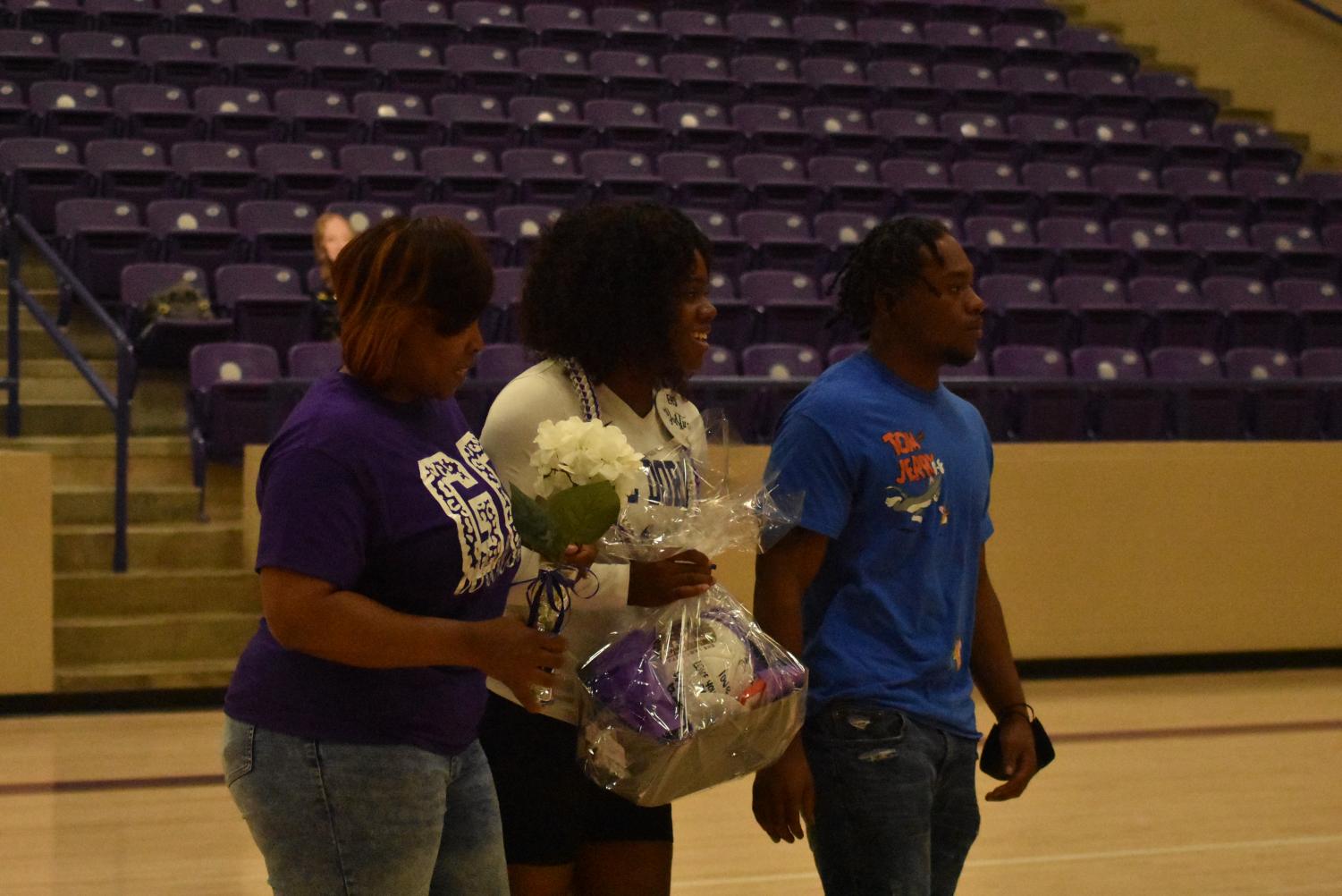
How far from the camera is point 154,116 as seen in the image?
9.01 m

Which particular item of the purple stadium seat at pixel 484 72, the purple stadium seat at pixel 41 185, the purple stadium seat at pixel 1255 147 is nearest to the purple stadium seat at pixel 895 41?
the purple stadium seat at pixel 1255 147

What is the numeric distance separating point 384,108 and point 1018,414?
463 centimetres

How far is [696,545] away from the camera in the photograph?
1.99 metres

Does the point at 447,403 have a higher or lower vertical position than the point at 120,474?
higher

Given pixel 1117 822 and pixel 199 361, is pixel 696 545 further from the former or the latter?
pixel 199 361

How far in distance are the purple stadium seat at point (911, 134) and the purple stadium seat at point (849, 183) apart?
0.35 metres

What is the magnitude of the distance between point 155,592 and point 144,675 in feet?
1.27

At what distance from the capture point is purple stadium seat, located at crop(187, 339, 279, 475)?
20.7 ft

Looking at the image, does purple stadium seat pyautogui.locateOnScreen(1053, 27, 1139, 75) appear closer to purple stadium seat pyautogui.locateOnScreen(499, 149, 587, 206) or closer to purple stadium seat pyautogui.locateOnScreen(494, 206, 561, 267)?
purple stadium seat pyautogui.locateOnScreen(499, 149, 587, 206)

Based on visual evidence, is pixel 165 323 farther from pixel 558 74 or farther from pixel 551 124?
pixel 558 74

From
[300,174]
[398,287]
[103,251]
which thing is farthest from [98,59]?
[398,287]

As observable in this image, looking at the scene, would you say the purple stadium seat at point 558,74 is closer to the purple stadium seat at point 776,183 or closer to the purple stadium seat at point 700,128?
the purple stadium seat at point 700,128

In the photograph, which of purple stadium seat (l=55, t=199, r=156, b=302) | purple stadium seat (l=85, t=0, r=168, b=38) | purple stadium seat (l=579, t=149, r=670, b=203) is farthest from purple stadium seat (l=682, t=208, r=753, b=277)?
purple stadium seat (l=85, t=0, r=168, b=38)

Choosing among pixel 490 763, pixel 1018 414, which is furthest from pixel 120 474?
pixel 490 763
